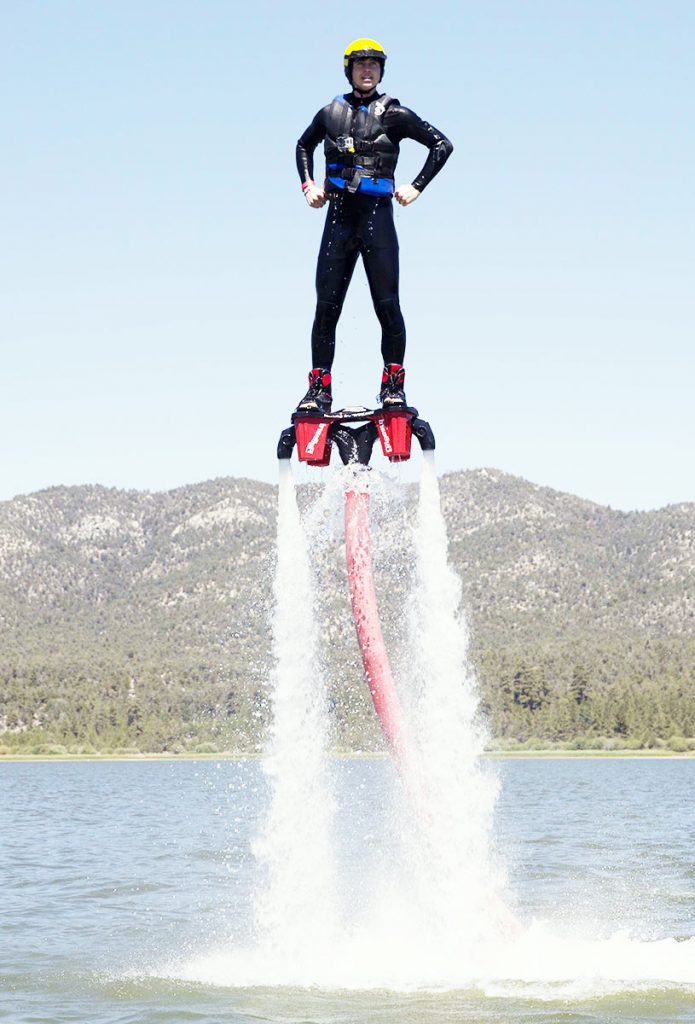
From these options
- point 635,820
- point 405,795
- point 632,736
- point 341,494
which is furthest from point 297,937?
point 632,736

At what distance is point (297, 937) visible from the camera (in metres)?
19.6

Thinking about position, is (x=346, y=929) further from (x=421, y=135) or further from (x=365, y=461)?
(x=421, y=135)

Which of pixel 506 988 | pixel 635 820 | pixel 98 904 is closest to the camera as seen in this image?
pixel 506 988

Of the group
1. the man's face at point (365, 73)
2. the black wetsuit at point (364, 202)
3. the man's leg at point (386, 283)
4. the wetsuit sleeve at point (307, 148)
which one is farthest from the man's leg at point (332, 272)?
the man's face at point (365, 73)

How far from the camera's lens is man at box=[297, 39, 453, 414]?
13719 mm

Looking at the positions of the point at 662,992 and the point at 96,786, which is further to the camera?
the point at 96,786

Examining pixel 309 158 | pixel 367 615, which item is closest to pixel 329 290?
pixel 309 158

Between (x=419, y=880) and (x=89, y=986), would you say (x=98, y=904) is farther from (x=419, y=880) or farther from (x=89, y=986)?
(x=419, y=880)

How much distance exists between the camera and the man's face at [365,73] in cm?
1369

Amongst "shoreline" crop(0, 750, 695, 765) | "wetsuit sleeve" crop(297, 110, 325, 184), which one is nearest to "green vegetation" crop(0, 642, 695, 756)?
"shoreline" crop(0, 750, 695, 765)

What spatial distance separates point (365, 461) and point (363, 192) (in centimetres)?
264

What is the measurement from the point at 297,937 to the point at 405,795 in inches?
212

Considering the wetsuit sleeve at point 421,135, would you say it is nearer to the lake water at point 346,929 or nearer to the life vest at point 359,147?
the life vest at point 359,147

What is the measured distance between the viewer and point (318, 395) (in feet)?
46.5
